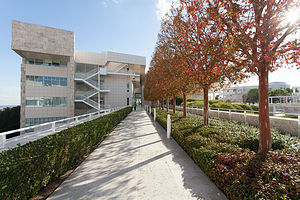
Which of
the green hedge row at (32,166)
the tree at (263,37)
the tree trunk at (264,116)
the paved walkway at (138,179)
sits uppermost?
the tree at (263,37)

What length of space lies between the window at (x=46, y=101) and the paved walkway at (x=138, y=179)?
74.8 feet

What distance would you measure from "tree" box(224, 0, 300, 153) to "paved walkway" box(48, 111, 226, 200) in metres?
2.11

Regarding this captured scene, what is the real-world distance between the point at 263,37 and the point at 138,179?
4.72m

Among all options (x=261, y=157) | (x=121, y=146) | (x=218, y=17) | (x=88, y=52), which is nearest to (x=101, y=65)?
(x=88, y=52)

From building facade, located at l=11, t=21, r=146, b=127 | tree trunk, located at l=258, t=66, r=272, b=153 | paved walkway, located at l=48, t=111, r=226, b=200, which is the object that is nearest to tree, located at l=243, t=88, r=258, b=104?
building facade, located at l=11, t=21, r=146, b=127

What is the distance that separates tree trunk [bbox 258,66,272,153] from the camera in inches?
137

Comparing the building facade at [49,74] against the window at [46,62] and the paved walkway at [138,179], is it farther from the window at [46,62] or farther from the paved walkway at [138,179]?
the paved walkway at [138,179]

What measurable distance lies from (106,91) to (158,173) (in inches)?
999

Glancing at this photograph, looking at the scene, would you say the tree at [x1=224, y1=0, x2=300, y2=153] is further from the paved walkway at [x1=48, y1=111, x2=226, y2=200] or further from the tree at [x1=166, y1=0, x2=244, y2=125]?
the paved walkway at [x1=48, y1=111, x2=226, y2=200]

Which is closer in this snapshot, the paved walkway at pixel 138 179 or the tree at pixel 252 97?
the paved walkway at pixel 138 179

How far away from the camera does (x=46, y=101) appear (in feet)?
73.4

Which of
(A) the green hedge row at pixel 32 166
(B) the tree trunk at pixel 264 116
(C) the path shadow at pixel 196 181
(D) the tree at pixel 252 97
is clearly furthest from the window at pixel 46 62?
(D) the tree at pixel 252 97

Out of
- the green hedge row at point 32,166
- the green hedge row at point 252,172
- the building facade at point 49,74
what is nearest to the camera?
the green hedge row at point 252,172

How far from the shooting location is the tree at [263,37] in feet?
10.3
